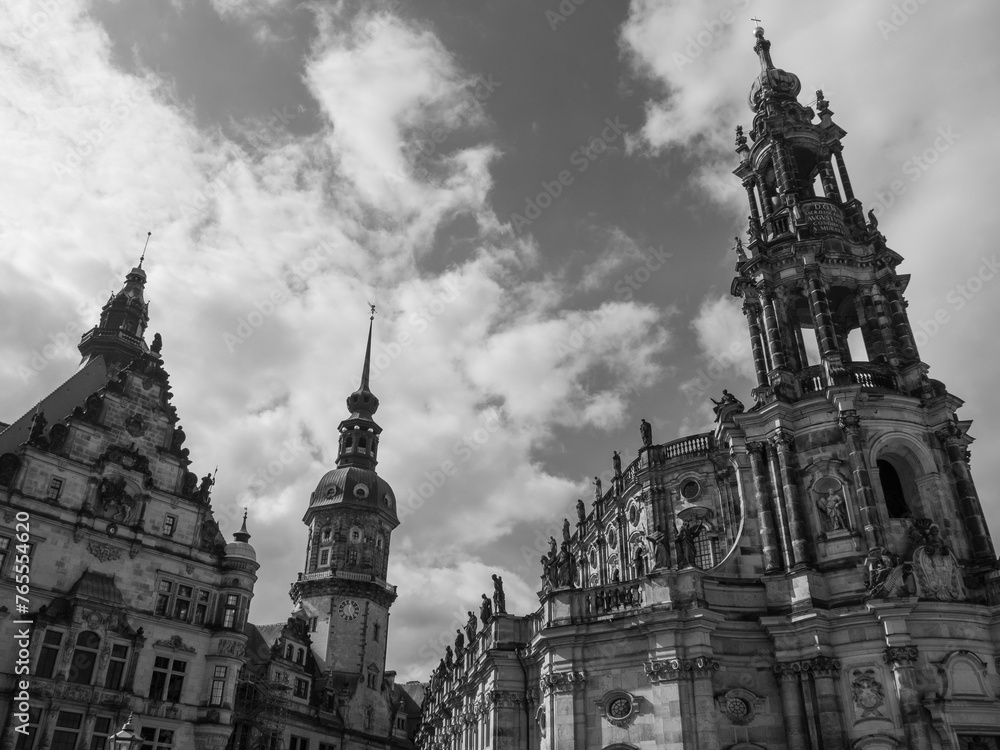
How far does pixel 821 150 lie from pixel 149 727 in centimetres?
4547

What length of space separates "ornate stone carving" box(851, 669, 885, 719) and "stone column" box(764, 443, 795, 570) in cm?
430

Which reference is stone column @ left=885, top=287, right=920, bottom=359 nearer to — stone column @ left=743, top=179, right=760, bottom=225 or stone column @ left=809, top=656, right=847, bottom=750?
stone column @ left=743, top=179, right=760, bottom=225

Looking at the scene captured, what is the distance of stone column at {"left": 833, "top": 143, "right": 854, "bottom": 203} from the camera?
1531 inches

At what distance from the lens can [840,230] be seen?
3697 cm

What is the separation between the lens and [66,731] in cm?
3438

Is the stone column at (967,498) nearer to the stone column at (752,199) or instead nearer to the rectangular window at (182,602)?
the stone column at (752,199)

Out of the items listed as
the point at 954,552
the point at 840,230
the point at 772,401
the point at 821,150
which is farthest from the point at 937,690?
the point at 821,150

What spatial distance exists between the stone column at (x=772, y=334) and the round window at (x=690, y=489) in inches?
385

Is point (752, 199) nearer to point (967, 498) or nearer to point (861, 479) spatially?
point (861, 479)

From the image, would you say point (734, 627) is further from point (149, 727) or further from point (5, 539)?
point (5, 539)

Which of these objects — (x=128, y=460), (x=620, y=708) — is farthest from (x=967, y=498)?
(x=128, y=460)

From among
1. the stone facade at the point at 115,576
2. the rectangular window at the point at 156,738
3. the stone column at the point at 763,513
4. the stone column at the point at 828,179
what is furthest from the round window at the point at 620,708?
the stone column at the point at 828,179

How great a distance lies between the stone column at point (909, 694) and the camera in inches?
959

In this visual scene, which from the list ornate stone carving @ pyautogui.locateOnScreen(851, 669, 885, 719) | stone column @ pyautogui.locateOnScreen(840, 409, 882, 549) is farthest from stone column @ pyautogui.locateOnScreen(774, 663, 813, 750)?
stone column @ pyautogui.locateOnScreen(840, 409, 882, 549)
